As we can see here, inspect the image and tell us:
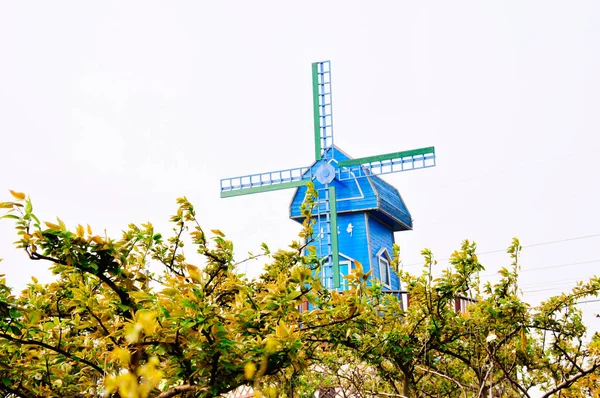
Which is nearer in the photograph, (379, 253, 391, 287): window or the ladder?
the ladder

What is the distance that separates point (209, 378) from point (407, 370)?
168 inches

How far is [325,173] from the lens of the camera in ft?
70.6

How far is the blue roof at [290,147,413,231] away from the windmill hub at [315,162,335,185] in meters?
0.16

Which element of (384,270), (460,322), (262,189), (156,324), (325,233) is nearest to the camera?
(156,324)

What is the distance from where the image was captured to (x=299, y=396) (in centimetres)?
998

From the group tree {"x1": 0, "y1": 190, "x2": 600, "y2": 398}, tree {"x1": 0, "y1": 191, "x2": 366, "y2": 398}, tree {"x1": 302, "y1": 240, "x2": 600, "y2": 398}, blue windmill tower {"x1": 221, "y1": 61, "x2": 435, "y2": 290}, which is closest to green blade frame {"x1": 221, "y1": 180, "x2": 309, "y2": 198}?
blue windmill tower {"x1": 221, "y1": 61, "x2": 435, "y2": 290}

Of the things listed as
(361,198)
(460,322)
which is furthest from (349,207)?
(460,322)

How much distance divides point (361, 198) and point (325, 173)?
124 cm

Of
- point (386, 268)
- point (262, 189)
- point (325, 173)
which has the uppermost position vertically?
point (262, 189)

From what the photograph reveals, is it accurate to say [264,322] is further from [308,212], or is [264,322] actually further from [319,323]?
[308,212]

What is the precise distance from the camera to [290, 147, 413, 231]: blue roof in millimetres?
21016

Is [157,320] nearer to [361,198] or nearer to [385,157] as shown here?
[361,198]

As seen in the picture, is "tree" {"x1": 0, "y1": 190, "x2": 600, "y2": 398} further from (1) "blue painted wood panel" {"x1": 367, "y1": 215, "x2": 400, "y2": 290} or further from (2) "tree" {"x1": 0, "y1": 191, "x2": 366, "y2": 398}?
(1) "blue painted wood panel" {"x1": 367, "y1": 215, "x2": 400, "y2": 290}

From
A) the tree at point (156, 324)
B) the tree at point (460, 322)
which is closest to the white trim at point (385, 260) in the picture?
the tree at point (460, 322)
